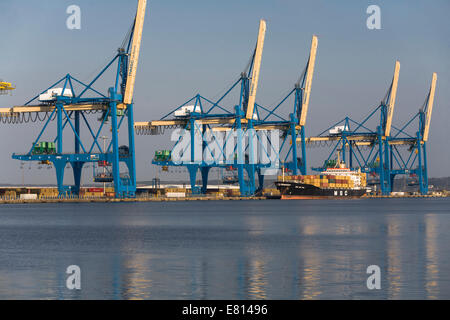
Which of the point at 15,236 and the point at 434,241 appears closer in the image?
the point at 434,241

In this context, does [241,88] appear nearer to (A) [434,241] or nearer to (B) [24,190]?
(B) [24,190]

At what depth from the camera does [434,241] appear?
159 feet

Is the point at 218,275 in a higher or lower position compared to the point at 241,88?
lower

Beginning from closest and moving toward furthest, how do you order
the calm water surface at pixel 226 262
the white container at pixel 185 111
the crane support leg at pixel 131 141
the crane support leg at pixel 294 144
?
the calm water surface at pixel 226 262 → the crane support leg at pixel 131 141 → the white container at pixel 185 111 → the crane support leg at pixel 294 144

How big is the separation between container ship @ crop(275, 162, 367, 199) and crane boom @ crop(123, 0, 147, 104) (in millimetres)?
59094

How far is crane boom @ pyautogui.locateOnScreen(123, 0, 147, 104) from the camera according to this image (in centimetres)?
12053

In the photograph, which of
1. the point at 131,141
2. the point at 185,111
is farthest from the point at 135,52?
the point at 185,111

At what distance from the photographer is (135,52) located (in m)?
122

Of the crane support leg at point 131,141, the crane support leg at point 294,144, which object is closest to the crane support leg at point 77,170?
the crane support leg at point 131,141

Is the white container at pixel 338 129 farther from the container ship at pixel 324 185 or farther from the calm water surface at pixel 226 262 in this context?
the calm water surface at pixel 226 262

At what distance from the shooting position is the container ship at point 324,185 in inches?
6772

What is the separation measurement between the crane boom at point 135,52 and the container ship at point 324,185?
5909 cm

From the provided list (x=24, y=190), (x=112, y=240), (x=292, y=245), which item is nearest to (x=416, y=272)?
(x=292, y=245)
